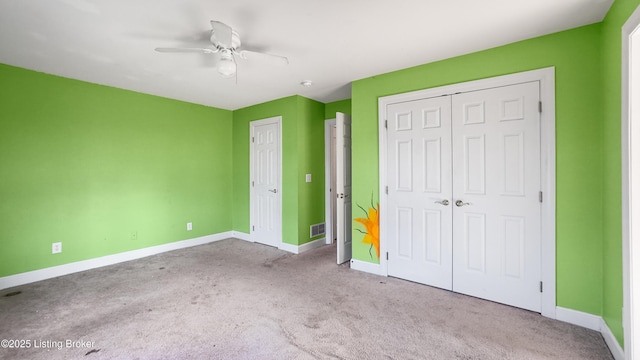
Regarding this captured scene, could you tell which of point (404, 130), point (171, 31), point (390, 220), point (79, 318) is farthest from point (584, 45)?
point (79, 318)

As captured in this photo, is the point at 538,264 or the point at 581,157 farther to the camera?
the point at 538,264

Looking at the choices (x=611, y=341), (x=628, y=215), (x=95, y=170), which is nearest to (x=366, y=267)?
(x=611, y=341)

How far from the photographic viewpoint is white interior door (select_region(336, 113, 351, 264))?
12.0 feet

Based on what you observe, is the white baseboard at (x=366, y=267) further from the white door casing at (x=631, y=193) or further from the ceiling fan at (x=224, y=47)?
the ceiling fan at (x=224, y=47)

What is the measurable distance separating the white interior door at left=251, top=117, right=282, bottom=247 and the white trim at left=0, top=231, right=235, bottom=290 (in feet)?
3.08

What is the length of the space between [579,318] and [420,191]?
1607 millimetres

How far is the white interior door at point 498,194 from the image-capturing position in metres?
2.43

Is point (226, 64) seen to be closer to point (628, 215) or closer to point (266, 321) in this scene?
point (266, 321)

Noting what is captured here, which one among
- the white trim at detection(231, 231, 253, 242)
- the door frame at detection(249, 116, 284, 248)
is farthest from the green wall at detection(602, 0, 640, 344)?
the white trim at detection(231, 231, 253, 242)

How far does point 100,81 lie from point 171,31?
1996mm

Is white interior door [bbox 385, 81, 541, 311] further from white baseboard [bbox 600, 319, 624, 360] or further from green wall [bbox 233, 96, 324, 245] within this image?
green wall [bbox 233, 96, 324, 245]

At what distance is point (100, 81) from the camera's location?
3506 millimetres

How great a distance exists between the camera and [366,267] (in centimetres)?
343

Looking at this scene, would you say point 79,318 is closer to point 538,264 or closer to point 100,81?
point 100,81
